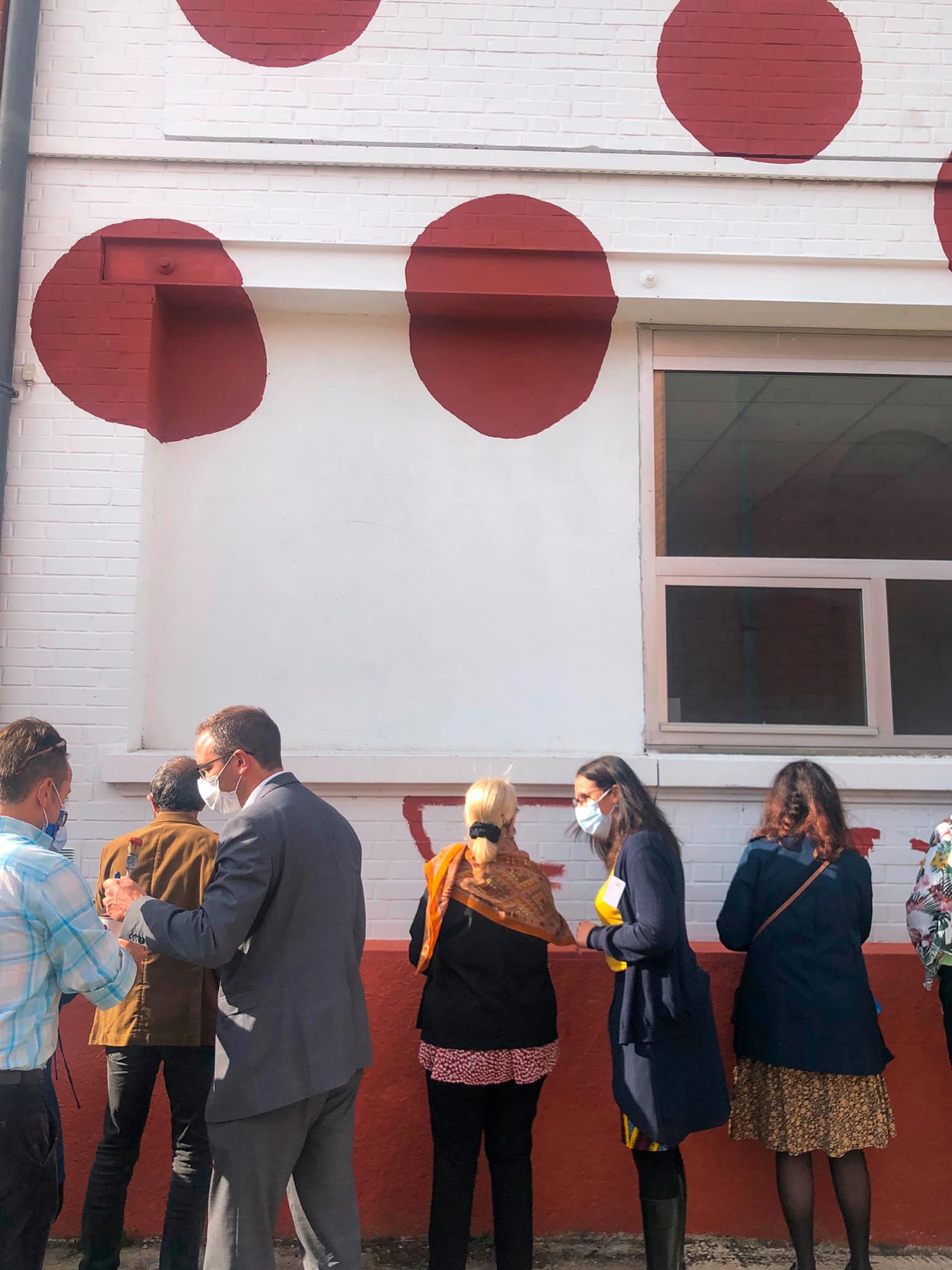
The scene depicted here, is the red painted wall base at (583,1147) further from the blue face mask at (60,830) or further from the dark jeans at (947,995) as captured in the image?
the blue face mask at (60,830)

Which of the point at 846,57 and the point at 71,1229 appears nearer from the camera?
the point at 71,1229

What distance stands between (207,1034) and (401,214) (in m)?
3.24

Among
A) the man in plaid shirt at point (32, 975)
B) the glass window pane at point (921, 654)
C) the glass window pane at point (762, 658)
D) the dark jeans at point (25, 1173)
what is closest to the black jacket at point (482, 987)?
the man in plaid shirt at point (32, 975)

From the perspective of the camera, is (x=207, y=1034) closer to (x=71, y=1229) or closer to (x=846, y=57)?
(x=71, y=1229)

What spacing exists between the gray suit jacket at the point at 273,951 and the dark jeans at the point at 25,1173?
38 centimetres

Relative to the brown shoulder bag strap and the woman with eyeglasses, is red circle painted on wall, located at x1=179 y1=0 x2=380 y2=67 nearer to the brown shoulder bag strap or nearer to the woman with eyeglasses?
the woman with eyeglasses

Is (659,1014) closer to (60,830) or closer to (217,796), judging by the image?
(217,796)

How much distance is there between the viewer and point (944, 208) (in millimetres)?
4102

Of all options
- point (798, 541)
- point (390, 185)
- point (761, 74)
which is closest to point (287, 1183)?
point (798, 541)

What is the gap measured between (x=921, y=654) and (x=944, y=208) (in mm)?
1905

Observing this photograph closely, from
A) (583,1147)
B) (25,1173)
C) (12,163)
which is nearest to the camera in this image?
(25,1173)

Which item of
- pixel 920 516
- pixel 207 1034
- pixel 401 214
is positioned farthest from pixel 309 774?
pixel 920 516

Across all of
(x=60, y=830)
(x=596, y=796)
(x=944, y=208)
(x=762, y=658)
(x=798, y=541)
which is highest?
(x=944, y=208)

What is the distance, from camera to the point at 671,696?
4098mm
